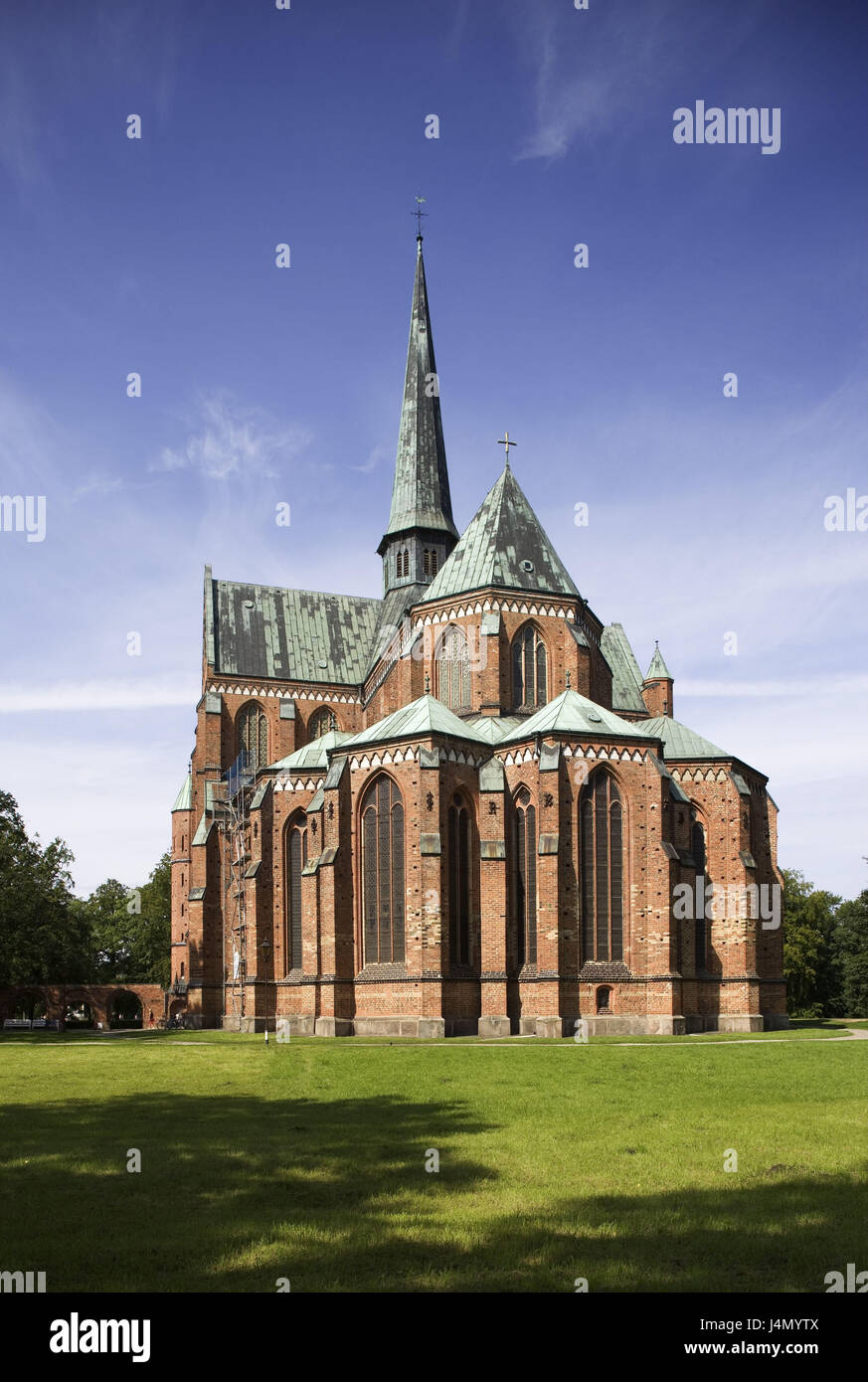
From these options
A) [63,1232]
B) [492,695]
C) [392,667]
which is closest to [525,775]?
[492,695]

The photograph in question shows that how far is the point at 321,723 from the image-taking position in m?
66.6

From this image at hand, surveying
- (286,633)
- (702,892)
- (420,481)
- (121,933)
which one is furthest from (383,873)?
(121,933)

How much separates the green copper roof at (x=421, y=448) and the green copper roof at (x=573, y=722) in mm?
22035

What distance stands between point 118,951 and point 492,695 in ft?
180

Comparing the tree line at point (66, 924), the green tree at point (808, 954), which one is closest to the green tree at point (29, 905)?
the tree line at point (66, 924)

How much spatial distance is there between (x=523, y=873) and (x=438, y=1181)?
31768 mm

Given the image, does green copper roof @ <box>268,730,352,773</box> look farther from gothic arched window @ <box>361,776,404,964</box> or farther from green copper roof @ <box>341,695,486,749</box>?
gothic arched window @ <box>361,776,404,964</box>

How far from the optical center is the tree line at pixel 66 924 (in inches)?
2094

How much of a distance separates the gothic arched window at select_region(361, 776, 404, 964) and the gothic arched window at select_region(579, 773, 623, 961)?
22.1ft

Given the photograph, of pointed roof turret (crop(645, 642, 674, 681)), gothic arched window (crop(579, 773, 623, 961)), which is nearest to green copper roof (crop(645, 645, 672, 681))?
pointed roof turret (crop(645, 642, 674, 681))

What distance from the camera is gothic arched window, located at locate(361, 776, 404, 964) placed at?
4338 cm

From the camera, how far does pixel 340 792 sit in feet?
147

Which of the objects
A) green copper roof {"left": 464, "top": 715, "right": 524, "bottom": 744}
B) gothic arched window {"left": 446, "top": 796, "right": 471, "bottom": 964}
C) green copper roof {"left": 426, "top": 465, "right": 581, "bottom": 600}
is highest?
green copper roof {"left": 426, "top": 465, "right": 581, "bottom": 600}
